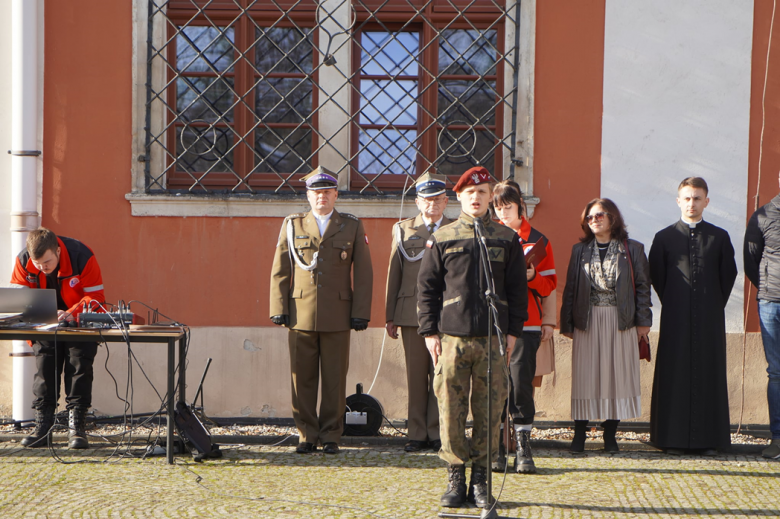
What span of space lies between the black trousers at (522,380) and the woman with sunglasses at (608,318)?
55 centimetres

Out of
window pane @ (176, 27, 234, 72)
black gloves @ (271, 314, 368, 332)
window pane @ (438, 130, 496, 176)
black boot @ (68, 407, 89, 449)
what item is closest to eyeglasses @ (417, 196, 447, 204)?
black gloves @ (271, 314, 368, 332)

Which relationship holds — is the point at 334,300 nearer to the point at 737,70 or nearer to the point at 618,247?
the point at 618,247

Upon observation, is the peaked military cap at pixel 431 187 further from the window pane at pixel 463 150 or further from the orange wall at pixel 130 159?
the window pane at pixel 463 150

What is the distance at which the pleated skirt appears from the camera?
18.1 ft

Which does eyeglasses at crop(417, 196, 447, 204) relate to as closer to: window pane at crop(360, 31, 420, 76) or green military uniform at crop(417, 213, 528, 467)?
green military uniform at crop(417, 213, 528, 467)

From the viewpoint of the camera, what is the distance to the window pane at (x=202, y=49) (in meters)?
6.79

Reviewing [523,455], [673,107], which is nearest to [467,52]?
[673,107]

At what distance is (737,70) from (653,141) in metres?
0.86

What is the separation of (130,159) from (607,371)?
158 inches

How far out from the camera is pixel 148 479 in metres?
4.76

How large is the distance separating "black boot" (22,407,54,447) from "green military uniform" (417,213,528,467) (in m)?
2.95

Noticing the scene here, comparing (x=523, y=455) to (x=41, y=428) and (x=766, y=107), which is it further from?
(x=766, y=107)

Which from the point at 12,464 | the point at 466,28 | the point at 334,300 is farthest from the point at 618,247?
the point at 12,464

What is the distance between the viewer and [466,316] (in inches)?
166
